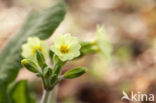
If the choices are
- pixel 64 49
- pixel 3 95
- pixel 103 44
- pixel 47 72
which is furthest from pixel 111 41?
pixel 47 72

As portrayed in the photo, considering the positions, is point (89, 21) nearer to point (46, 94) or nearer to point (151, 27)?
point (151, 27)

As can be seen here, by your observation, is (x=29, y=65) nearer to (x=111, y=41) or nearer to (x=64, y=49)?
(x=64, y=49)

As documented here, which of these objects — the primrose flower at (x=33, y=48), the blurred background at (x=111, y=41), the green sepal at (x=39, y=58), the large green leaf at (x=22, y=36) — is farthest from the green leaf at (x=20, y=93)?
the blurred background at (x=111, y=41)

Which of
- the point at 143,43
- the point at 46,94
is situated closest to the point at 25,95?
the point at 46,94

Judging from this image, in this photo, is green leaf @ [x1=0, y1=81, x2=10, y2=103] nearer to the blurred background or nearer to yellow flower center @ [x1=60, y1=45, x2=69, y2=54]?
yellow flower center @ [x1=60, y1=45, x2=69, y2=54]

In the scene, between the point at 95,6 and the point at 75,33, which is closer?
the point at 75,33

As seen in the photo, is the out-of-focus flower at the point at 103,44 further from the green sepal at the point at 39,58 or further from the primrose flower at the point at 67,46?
the green sepal at the point at 39,58
